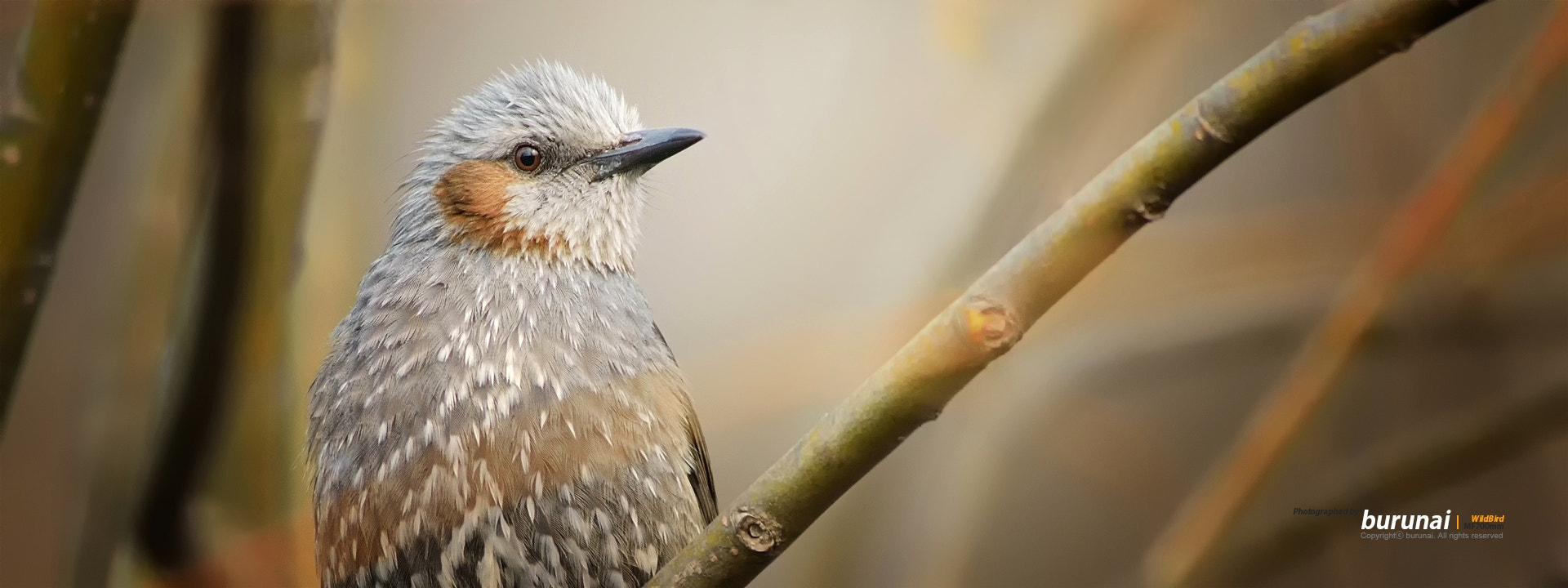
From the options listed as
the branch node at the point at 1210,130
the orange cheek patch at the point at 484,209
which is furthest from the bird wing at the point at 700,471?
the branch node at the point at 1210,130

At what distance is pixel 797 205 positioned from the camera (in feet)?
5.78

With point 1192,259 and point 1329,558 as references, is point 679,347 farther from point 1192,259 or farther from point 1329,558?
point 1329,558

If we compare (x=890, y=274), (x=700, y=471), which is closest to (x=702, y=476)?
(x=700, y=471)

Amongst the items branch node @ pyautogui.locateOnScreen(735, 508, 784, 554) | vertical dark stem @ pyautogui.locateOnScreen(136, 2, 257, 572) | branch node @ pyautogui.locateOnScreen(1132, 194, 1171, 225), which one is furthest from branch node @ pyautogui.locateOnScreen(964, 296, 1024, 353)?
vertical dark stem @ pyautogui.locateOnScreen(136, 2, 257, 572)

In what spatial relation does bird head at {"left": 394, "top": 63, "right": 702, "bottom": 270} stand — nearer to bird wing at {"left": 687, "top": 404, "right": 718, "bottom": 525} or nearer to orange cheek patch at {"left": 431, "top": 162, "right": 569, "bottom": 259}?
orange cheek patch at {"left": 431, "top": 162, "right": 569, "bottom": 259}

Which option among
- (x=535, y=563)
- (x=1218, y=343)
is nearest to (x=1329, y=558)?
(x=1218, y=343)

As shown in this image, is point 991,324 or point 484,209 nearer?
point 991,324

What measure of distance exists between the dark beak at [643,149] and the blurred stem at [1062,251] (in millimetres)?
672

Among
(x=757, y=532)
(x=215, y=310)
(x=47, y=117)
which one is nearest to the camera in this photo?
(x=757, y=532)

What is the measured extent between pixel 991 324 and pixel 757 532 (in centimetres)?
30

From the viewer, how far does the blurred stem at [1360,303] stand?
1614mm

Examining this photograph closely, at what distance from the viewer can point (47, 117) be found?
1378mm

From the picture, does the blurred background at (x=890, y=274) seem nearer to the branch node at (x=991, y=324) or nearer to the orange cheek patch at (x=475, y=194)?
the orange cheek patch at (x=475, y=194)

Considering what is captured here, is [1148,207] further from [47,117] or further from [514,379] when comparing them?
[47,117]
